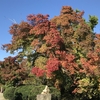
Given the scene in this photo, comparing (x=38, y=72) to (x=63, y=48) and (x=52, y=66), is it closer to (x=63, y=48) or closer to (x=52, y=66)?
(x=52, y=66)

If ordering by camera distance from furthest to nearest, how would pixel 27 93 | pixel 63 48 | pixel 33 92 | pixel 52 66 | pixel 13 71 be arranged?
pixel 13 71 < pixel 63 48 < pixel 27 93 < pixel 52 66 < pixel 33 92

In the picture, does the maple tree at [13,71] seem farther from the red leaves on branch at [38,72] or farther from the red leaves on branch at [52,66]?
the red leaves on branch at [52,66]

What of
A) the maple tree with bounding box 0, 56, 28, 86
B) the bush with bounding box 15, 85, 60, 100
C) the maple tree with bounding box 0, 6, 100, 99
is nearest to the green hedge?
the bush with bounding box 15, 85, 60, 100

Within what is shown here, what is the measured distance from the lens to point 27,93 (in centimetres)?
2441

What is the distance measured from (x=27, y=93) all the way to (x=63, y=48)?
6254mm

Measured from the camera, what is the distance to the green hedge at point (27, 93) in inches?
938

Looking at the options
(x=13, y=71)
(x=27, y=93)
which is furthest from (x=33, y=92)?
(x=13, y=71)

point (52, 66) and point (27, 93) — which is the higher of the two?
point (52, 66)

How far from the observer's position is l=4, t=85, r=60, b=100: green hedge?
2381 cm

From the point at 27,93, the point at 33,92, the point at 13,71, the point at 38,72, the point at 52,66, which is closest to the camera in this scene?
the point at 33,92

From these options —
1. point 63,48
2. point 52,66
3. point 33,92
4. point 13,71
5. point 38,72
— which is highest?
point 63,48

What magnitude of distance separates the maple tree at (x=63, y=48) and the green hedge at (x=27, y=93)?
1429 mm

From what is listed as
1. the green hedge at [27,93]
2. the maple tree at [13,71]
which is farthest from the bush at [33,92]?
the maple tree at [13,71]

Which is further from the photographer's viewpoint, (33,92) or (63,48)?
(63,48)
